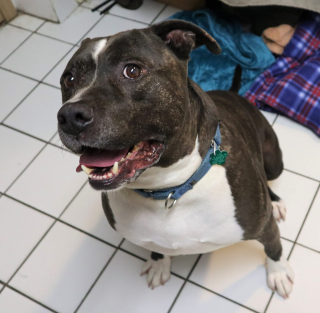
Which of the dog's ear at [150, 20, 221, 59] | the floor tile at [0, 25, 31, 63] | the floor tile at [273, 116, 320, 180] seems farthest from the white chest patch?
the floor tile at [0, 25, 31, 63]

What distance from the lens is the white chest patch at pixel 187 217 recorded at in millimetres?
1289

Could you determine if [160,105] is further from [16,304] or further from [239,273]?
[16,304]

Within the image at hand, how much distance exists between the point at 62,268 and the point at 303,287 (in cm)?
112

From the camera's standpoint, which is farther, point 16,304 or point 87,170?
point 16,304

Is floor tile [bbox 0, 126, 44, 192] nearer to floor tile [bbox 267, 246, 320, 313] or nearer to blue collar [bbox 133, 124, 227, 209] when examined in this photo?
blue collar [bbox 133, 124, 227, 209]

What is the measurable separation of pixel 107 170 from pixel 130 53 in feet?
1.03

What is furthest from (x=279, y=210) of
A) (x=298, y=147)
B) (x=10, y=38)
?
(x=10, y=38)

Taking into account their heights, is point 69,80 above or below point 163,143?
above

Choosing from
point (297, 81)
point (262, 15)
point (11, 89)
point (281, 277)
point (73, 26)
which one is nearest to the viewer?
point (281, 277)

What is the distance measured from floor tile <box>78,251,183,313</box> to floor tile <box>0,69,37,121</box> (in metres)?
1.30

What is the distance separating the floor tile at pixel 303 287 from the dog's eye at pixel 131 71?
121 centimetres

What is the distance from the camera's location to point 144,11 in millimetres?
2963

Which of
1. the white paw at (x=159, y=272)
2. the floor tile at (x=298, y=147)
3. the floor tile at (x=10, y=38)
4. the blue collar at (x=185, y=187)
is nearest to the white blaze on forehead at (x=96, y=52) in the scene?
the blue collar at (x=185, y=187)

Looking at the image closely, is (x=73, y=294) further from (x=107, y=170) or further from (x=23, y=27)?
(x=23, y=27)
